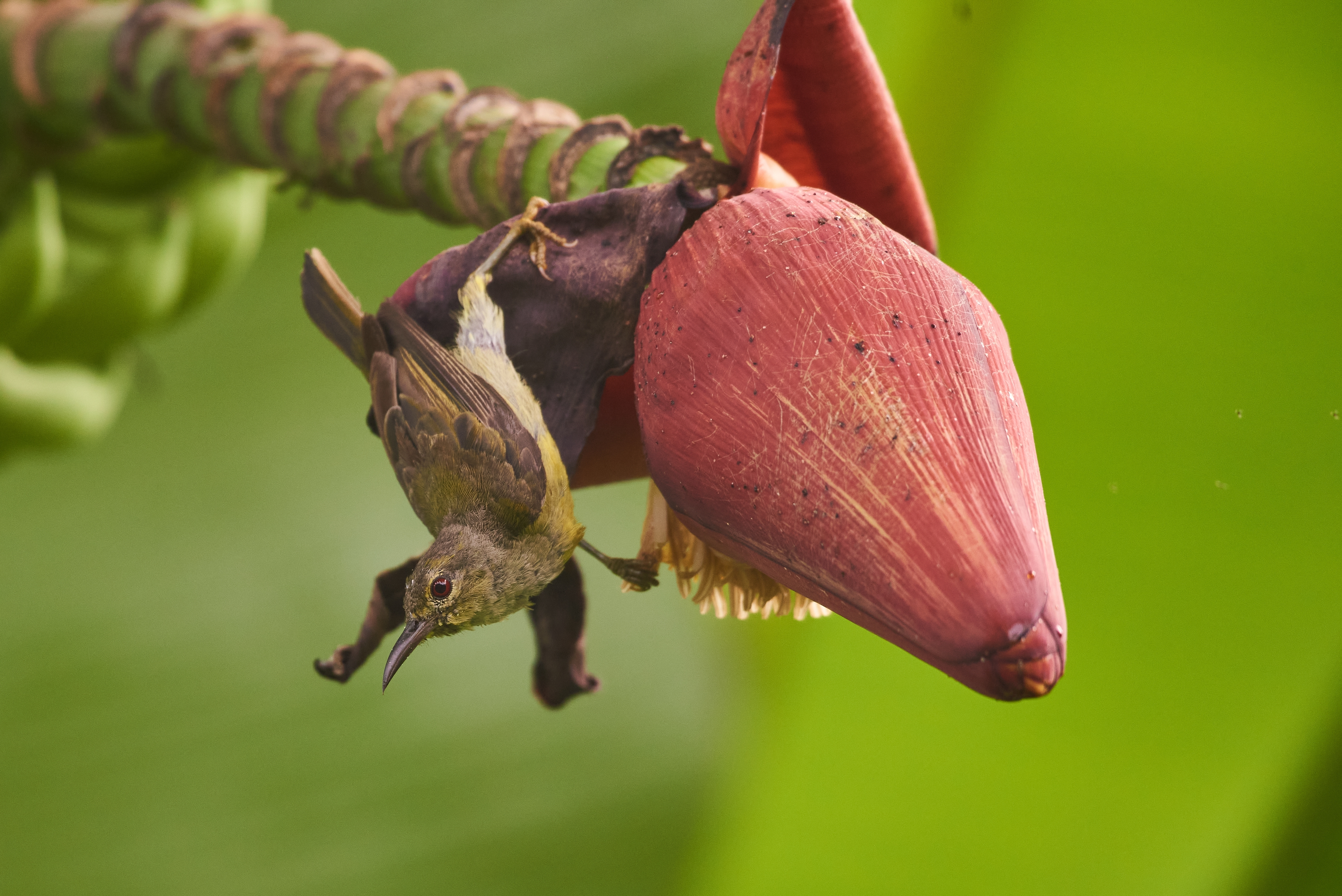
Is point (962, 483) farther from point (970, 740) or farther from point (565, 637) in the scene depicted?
point (970, 740)

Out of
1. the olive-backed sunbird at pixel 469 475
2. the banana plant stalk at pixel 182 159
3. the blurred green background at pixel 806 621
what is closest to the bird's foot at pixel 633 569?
the olive-backed sunbird at pixel 469 475

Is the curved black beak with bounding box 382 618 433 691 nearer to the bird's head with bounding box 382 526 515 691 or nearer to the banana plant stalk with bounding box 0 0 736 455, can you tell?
the bird's head with bounding box 382 526 515 691

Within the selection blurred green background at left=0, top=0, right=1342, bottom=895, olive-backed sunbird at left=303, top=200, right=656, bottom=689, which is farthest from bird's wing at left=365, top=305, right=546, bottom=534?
blurred green background at left=0, top=0, right=1342, bottom=895

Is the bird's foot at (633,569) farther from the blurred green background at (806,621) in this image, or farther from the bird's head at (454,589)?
the blurred green background at (806,621)

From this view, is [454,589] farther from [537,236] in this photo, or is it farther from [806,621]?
[806,621]

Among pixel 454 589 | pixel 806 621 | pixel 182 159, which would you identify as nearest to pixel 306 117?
pixel 182 159
